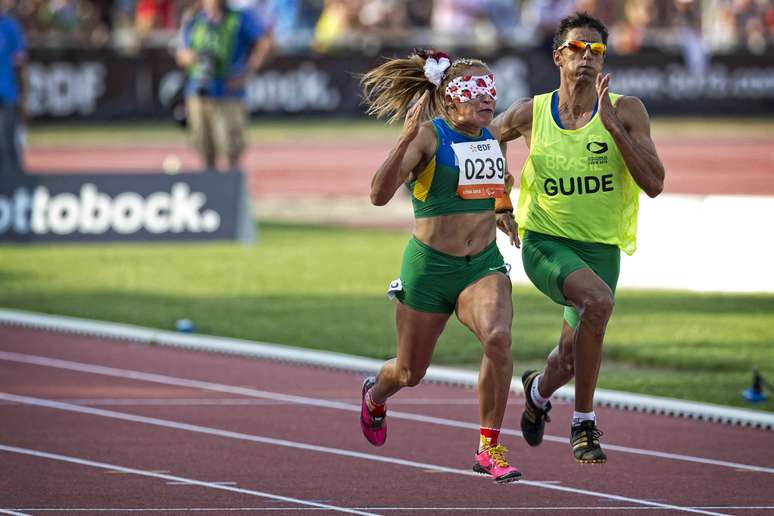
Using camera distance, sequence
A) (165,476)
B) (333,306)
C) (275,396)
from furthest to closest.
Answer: (333,306)
(275,396)
(165,476)

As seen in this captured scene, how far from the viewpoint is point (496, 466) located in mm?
7242

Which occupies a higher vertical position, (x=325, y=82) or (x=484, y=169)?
(x=325, y=82)

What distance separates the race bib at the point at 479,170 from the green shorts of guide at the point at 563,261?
0.44 m

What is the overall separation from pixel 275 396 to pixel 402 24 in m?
23.0

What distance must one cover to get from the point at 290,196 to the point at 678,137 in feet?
32.3

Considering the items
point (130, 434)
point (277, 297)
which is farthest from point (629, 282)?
point (130, 434)

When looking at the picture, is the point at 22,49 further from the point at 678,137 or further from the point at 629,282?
→ the point at 678,137

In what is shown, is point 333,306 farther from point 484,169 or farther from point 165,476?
point 484,169

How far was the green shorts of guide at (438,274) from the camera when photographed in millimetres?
7441

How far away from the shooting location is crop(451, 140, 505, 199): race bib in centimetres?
742

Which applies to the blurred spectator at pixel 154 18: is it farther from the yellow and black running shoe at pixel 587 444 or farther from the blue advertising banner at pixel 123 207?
the yellow and black running shoe at pixel 587 444

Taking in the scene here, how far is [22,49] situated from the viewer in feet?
59.9

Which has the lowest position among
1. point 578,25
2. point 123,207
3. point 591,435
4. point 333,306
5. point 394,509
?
point 394,509

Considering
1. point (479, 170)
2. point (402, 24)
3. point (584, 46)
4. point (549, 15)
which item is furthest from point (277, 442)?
point (402, 24)
